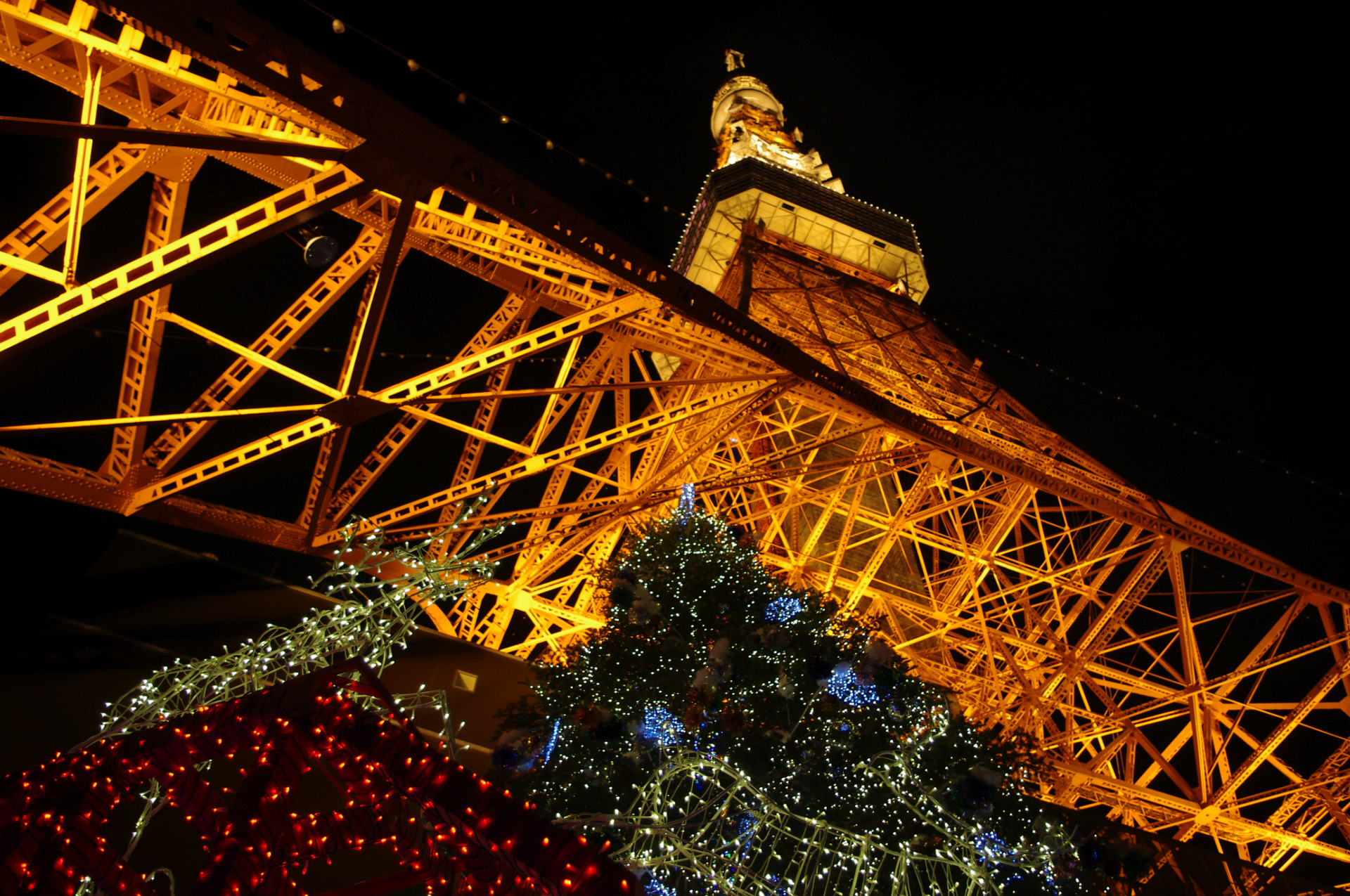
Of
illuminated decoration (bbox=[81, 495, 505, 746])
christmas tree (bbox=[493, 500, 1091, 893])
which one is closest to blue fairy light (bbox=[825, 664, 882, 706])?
christmas tree (bbox=[493, 500, 1091, 893])

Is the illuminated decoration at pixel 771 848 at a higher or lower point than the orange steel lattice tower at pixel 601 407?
lower

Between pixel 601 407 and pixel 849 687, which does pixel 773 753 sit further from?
pixel 601 407

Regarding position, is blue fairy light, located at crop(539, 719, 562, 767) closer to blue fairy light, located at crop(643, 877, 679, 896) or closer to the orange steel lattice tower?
blue fairy light, located at crop(643, 877, 679, 896)

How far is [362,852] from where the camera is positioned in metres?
8.52

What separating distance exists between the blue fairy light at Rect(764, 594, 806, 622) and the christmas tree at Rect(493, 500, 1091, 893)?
1cm

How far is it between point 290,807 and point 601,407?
2072cm

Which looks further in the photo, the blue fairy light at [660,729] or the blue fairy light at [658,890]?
the blue fairy light at [660,729]

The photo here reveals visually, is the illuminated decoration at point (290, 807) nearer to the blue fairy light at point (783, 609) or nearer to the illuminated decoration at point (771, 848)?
the illuminated decoration at point (771, 848)

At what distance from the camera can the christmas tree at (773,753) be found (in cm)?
630

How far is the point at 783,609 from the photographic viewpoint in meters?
7.74

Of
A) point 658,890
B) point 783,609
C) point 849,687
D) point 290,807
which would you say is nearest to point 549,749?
point 658,890

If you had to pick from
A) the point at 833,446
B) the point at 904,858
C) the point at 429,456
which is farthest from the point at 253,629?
the point at 833,446

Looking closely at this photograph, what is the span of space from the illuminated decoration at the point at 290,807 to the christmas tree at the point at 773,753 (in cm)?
178

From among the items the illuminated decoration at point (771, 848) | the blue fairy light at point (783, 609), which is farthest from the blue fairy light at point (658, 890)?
the blue fairy light at point (783, 609)
